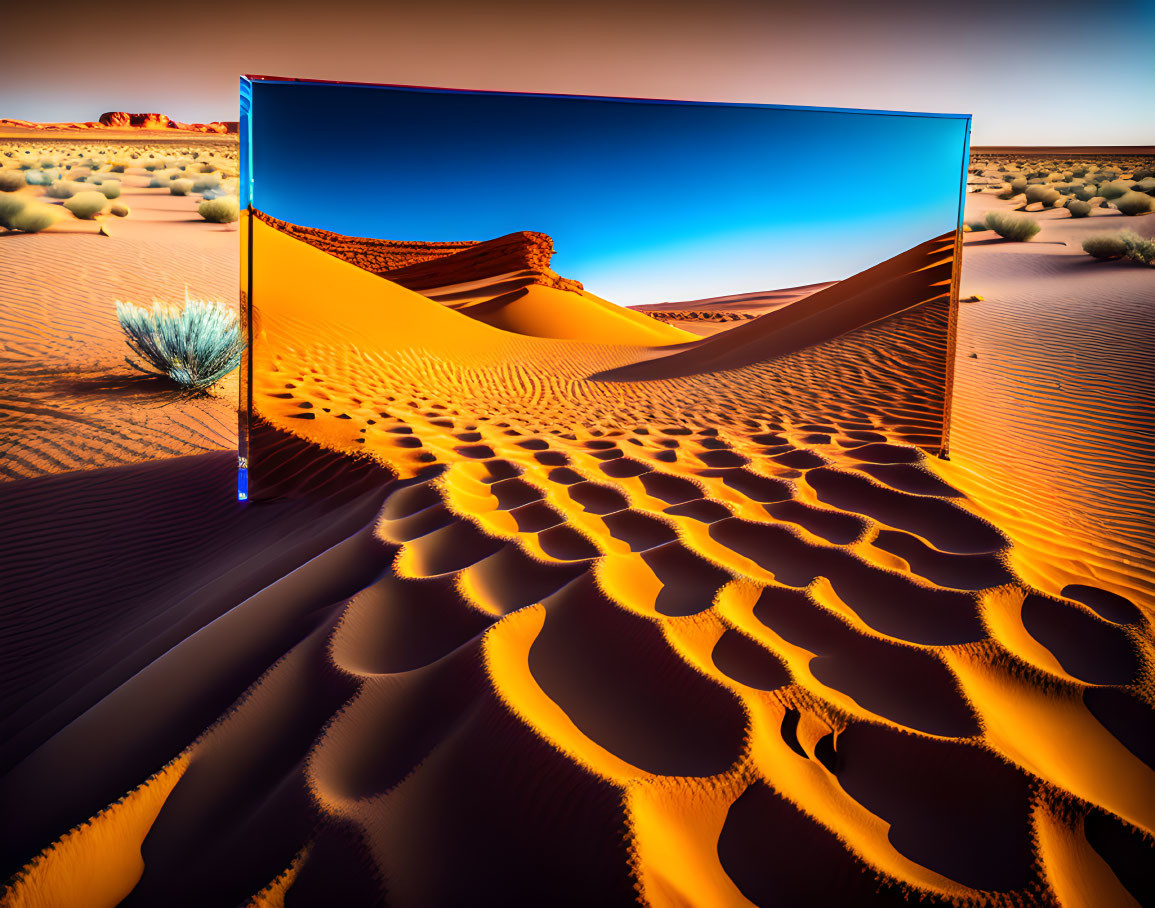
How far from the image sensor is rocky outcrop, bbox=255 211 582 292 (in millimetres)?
2242

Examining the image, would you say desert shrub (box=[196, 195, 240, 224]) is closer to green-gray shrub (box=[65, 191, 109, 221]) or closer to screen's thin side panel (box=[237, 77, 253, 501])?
green-gray shrub (box=[65, 191, 109, 221])

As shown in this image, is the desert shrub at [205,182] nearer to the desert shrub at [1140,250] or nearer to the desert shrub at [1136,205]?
the desert shrub at [1140,250]

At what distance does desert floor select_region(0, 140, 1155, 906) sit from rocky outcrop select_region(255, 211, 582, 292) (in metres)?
0.08

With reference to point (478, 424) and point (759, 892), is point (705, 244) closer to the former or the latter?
point (478, 424)

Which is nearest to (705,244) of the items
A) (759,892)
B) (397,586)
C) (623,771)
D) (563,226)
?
(563,226)

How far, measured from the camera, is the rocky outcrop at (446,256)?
7.36ft

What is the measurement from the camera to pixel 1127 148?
1496 inches

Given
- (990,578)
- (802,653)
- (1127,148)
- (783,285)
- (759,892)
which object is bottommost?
(759,892)

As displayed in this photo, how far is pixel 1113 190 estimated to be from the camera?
59.5ft

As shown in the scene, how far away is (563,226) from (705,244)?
1.77 feet

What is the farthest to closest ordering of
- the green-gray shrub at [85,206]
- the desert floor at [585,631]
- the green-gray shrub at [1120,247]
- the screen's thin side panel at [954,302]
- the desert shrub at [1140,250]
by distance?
the green-gray shrub at [85,206], the green-gray shrub at [1120,247], the desert shrub at [1140,250], the screen's thin side panel at [954,302], the desert floor at [585,631]

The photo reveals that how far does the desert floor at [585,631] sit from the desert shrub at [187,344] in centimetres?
165

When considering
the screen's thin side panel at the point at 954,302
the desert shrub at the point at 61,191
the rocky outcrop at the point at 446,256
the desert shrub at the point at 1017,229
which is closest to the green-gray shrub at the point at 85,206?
the desert shrub at the point at 61,191

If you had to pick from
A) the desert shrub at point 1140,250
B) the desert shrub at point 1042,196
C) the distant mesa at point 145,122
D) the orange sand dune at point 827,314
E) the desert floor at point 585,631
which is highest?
the distant mesa at point 145,122
